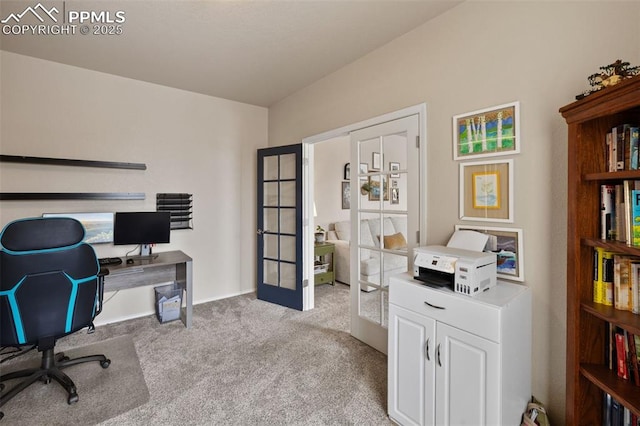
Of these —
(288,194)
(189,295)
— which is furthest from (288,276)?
(189,295)

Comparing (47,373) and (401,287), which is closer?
(401,287)

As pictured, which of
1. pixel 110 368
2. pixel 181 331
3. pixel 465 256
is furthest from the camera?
pixel 181 331

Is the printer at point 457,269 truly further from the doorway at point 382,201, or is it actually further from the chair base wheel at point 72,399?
the chair base wheel at point 72,399

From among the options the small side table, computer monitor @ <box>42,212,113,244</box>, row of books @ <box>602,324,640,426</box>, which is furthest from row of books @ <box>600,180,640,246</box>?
computer monitor @ <box>42,212,113,244</box>

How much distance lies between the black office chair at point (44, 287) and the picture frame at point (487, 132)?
2.74 m

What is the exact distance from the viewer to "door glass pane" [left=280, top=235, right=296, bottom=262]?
3654mm

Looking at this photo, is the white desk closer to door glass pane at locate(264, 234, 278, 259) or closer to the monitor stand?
the monitor stand

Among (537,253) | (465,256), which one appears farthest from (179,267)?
(537,253)

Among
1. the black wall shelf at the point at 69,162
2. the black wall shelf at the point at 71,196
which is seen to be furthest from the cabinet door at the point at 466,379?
the black wall shelf at the point at 69,162

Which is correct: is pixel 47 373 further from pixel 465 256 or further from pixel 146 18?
pixel 465 256

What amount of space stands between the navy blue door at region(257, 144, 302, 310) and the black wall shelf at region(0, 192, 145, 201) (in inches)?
57.8

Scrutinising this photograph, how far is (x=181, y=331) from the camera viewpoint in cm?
295

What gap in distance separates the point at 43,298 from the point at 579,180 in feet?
10.1

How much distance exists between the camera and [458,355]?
4.72ft
